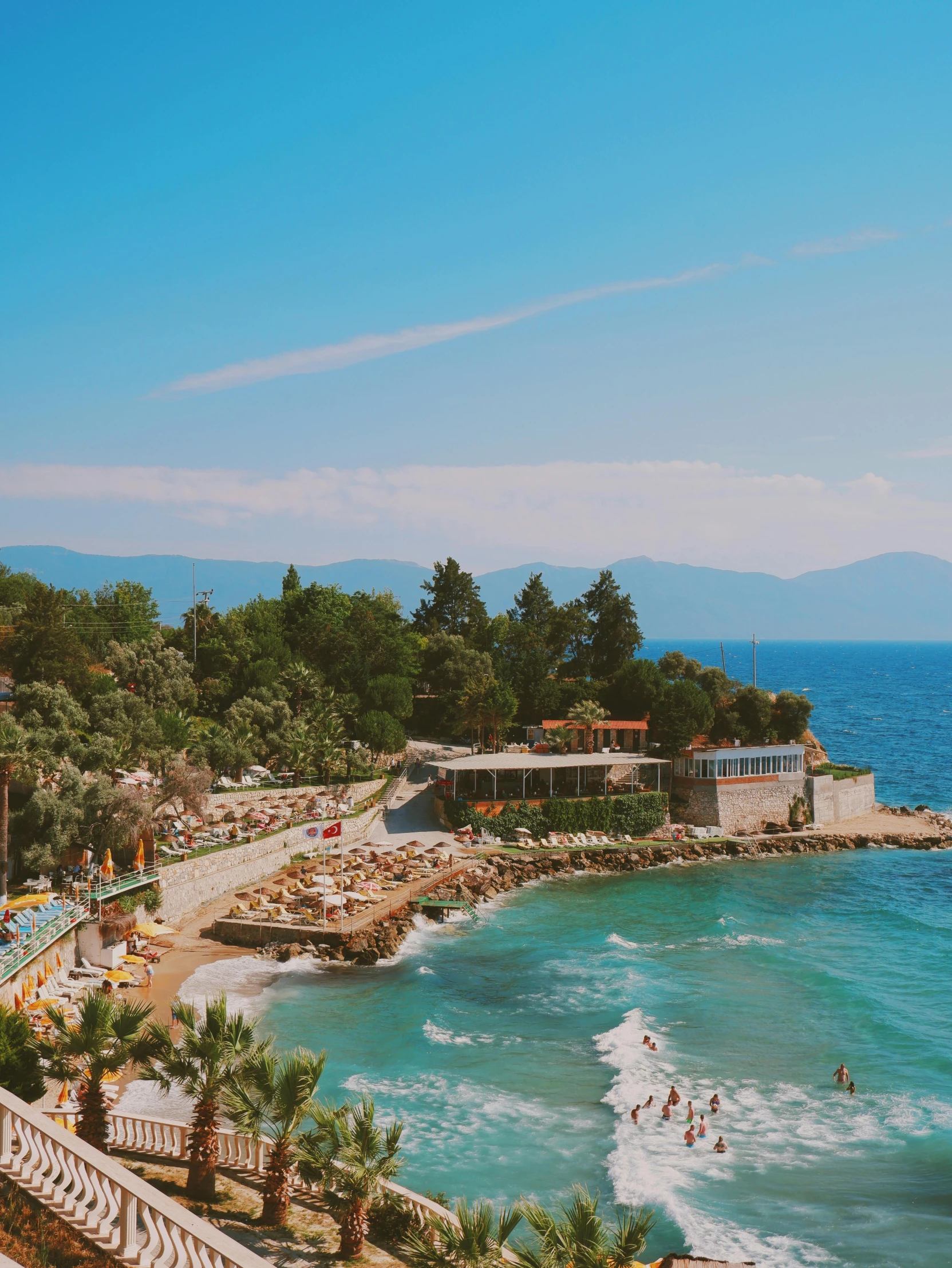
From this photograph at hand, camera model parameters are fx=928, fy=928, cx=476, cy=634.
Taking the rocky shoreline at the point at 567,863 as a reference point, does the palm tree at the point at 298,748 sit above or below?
above

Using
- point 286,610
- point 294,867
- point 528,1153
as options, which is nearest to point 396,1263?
point 528,1153

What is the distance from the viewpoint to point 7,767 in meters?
32.8

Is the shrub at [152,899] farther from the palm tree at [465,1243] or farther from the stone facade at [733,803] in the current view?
the stone facade at [733,803]

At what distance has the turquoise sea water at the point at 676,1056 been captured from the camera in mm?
21422

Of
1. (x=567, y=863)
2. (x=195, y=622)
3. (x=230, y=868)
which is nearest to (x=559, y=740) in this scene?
(x=567, y=863)

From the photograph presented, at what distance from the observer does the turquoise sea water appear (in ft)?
70.3

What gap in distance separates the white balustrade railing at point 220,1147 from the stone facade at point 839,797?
53.3m

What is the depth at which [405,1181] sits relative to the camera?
21484 millimetres

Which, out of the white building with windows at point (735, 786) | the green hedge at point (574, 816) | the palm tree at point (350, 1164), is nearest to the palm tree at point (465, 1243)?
the palm tree at point (350, 1164)

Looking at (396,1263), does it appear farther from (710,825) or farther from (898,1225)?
(710,825)

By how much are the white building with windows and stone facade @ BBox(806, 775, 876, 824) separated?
1.94 metres

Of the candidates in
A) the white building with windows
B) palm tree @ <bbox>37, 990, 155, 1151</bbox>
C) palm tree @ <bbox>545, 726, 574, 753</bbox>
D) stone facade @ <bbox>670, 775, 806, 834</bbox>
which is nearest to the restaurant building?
palm tree @ <bbox>545, 726, 574, 753</bbox>

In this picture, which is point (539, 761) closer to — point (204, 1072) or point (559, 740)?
point (559, 740)

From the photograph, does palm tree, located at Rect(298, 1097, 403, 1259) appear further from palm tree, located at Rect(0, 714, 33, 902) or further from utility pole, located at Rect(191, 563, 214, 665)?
utility pole, located at Rect(191, 563, 214, 665)
